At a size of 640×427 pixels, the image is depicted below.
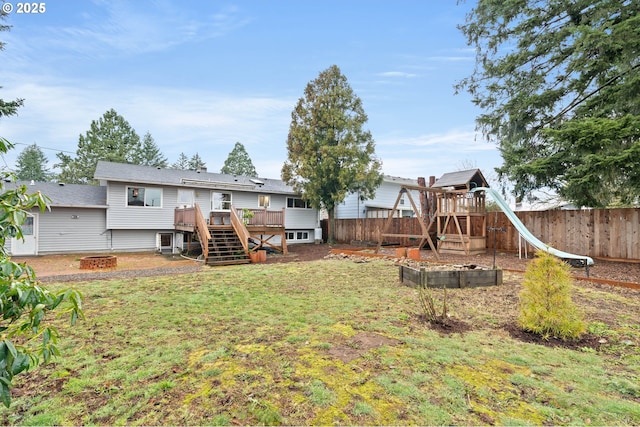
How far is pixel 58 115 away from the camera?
1822 centimetres

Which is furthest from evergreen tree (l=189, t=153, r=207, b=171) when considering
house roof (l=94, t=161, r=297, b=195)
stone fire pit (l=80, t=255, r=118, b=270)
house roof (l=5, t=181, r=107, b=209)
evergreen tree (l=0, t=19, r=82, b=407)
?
evergreen tree (l=0, t=19, r=82, b=407)

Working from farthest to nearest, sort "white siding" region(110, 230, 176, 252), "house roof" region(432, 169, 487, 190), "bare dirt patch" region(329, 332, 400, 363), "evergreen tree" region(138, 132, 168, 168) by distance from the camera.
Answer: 1. "evergreen tree" region(138, 132, 168, 168)
2. "white siding" region(110, 230, 176, 252)
3. "house roof" region(432, 169, 487, 190)
4. "bare dirt patch" region(329, 332, 400, 363)

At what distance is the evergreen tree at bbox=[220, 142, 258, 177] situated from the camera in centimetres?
4197

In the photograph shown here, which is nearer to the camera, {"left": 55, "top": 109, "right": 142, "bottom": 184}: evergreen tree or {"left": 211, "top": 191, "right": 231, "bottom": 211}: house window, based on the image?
{"left": 211, "top": 191, "right": 231, "bottom": 211}: house window

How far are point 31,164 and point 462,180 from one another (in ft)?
177

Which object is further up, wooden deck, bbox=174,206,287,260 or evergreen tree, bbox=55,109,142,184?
evergreen tree, bbox=55,109,142,184

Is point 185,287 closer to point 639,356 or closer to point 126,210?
point 639,356

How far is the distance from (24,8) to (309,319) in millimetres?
9408

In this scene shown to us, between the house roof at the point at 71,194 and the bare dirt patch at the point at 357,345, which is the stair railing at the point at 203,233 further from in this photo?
the bare dirt patch at the point at 357,345

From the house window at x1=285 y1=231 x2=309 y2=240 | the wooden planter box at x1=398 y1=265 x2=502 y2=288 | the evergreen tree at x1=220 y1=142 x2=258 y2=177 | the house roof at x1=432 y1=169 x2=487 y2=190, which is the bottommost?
the wooden planter box at x1=398 y1=265 x2=502 y2=288

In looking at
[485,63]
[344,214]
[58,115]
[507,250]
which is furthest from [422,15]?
[58,115]

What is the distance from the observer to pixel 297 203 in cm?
2086

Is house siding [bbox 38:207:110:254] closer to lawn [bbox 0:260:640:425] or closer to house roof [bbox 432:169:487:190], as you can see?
lawn [bbox 0:260:640:425]

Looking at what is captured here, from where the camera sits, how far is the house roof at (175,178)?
1563cm
